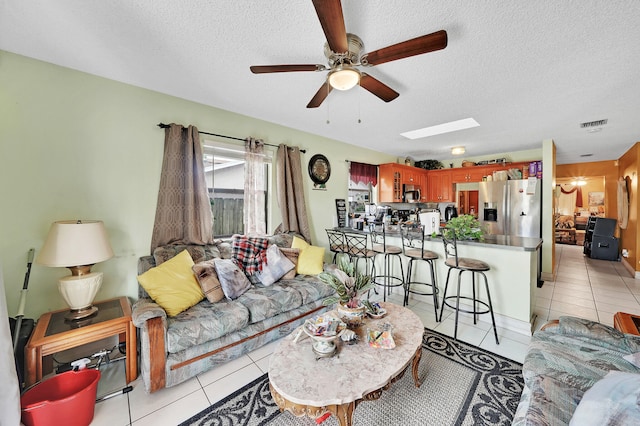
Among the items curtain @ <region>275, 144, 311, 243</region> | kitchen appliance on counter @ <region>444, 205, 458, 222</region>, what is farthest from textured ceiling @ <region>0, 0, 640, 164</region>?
kitchen appliance on counter @ <region>444, 205, 458, 222</region>

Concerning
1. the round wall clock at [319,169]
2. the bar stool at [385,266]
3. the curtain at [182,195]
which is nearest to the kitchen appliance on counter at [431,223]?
the bar stool at [385,266]

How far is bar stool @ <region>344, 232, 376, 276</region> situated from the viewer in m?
3.36

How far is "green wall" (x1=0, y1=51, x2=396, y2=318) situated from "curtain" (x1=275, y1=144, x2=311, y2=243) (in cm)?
118

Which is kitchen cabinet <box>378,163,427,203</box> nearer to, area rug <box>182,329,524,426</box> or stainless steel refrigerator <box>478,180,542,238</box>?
stainless steel refrigerator <box>478,180,542,238</box>

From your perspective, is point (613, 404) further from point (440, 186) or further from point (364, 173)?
point (440, 186)

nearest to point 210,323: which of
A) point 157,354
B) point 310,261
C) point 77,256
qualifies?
point 157,354

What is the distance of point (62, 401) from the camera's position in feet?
4.48

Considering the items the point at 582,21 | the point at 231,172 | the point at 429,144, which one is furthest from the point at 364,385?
the point at 429,144

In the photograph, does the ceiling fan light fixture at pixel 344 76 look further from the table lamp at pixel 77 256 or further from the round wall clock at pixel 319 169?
the round wall clock at pixel 319 169

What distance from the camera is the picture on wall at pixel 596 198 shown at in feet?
26.9

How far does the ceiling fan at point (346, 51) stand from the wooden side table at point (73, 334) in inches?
86.0

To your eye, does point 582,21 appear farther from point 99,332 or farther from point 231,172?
point 99,332

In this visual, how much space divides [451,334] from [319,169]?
9.73 feet

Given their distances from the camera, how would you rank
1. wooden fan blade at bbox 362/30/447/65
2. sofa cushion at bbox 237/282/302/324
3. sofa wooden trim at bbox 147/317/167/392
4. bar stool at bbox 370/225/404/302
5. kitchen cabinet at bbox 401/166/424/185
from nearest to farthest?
wooden fan blade at bbox 362/30/447/65, sofa wooden trim at bbox 147/317/167/392, sofa cushion at bbox 237/282/302/324, bar stool at bbox 370/225/404/302, kitchen cabinet at bbox 401/166/424/185
